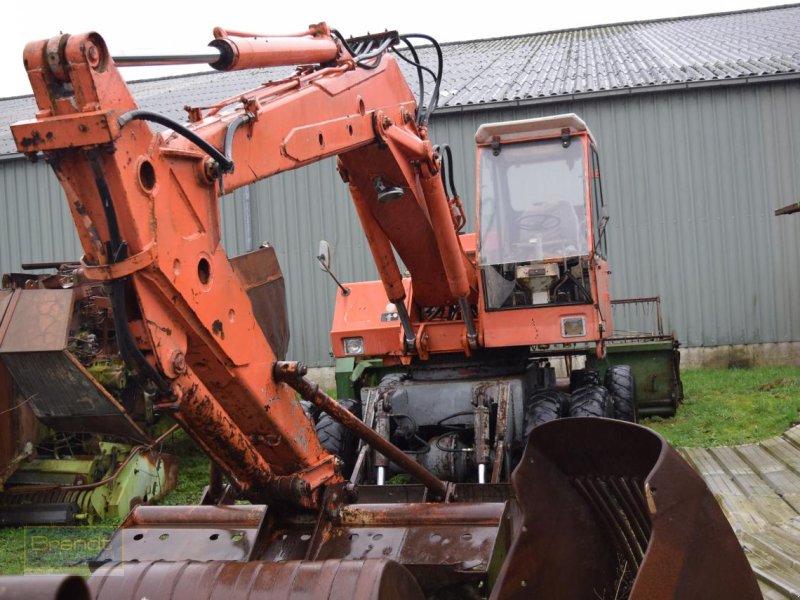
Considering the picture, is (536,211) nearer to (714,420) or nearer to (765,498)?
(765,498)

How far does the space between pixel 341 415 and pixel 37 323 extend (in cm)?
353

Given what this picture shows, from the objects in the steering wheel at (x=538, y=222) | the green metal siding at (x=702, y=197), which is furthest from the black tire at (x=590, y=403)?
the green metal siding at (x=702, y=197)

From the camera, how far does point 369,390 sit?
6.96 meters

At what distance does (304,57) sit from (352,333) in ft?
10.7

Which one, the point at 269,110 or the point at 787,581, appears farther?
the point at 787,581

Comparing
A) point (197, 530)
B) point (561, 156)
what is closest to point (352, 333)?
point (561, 156)

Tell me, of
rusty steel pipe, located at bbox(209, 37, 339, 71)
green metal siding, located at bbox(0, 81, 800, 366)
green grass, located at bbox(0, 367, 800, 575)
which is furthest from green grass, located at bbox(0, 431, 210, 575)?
green metal siding, located at bbox(0, 81, 800, 366)

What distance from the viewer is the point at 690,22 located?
22.6 metres

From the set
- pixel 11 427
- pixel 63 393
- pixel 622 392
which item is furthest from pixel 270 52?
pixel 622 392

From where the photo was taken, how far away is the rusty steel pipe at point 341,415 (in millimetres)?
3924

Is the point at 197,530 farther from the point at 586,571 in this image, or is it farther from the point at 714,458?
the point at 714,458

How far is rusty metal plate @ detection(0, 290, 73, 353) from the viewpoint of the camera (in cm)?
681

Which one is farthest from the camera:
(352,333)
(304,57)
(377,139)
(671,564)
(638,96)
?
(638,96)

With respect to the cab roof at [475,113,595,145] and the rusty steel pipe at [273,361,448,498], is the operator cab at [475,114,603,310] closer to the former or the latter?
the cab roof at [475,113,595,145]
